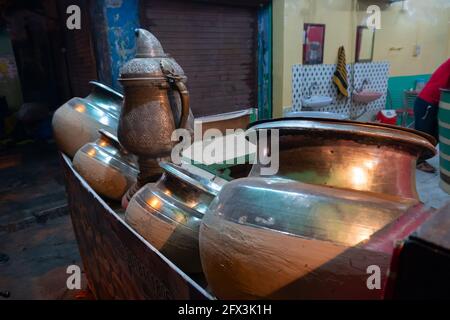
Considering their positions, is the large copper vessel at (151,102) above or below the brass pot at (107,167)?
above

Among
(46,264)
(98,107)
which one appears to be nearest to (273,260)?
(98,107)

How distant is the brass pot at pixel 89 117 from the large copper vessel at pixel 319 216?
1.21m

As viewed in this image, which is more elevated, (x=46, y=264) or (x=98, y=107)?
(x=98, y=107)

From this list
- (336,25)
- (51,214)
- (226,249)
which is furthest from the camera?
(336,25)

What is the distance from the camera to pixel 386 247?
1.77ft

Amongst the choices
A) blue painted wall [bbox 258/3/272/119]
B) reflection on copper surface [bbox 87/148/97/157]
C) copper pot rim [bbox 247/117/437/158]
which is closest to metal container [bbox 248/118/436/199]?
copper pot rim [bbox 247/117/437/158]

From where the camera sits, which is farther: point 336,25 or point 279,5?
point 336,25

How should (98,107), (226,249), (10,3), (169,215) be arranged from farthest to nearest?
(10,3), (98,107), (169,215), (226,249)

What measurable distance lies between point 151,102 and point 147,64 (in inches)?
5.8

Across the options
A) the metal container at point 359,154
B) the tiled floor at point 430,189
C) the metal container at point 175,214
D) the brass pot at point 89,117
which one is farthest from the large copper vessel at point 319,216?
the tiled floor at point 430,189

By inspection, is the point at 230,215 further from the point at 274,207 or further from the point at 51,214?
the point at 51,214

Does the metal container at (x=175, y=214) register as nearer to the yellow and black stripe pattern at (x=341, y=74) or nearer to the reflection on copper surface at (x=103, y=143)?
the reflection on copper surface at (x=103, y=143)

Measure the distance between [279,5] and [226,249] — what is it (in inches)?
169

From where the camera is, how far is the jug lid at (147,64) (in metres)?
1.22
